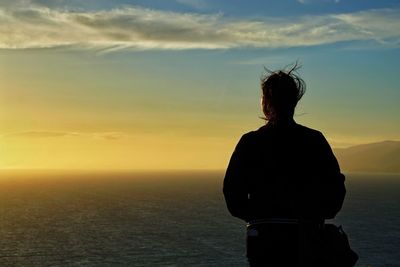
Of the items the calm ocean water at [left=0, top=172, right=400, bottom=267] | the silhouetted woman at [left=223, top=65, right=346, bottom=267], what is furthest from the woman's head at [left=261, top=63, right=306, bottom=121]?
the calm ocean water at [left=0, top=172, right=400, bottom=267]

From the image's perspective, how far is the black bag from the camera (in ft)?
13.3

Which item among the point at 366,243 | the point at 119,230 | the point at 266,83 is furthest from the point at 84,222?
the point at 266,83

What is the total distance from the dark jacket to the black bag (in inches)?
7.7

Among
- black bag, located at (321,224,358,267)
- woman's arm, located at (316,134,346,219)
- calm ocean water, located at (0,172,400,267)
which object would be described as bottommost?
calm ocean water, located at (0,172,400,267)

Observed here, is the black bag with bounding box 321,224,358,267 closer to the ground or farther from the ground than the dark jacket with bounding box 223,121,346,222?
closer to the ground

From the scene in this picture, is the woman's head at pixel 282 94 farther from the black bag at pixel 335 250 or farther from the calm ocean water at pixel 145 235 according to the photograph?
the calm ocean water at pixel 145 235

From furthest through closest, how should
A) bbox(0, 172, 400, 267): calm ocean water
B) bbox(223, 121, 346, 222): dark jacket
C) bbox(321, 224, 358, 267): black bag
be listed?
bbox(0, 172, 400, 267): calm ocean water → bbox(223, 121, 346, 222): dark jacket → bbox(321, 224, 358, 267): black bag

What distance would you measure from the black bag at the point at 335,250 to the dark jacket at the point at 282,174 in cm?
20

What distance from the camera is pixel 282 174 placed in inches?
168

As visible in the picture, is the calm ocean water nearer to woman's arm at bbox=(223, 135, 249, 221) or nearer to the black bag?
woman's arm at bbox=(223, 135, 249, 221)

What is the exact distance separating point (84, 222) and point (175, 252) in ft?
165

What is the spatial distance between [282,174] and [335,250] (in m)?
0.68

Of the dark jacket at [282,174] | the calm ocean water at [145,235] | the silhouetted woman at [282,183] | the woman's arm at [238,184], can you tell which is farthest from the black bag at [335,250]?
the calm ocean water at [145,235]

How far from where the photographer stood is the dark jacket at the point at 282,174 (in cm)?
422
